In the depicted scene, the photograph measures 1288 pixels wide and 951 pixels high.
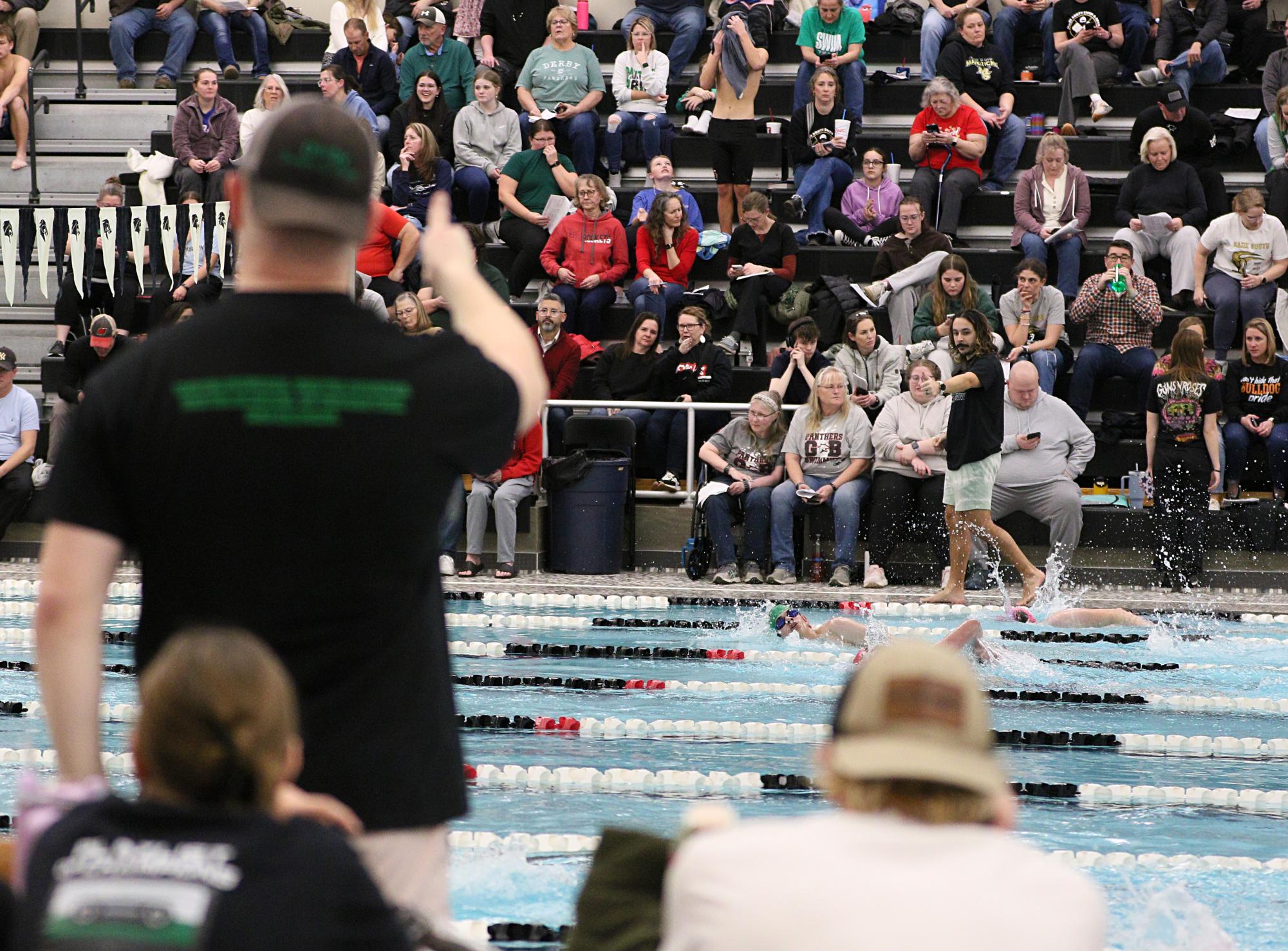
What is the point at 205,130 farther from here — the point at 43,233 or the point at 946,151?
the point at 946,151

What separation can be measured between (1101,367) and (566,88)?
5106 mm

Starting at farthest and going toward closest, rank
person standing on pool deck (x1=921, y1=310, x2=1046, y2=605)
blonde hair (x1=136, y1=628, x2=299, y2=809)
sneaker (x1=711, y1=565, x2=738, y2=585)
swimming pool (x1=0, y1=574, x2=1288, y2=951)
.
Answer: sneaker (x1=711, y1=565, x2=738, y2=585), person standing on pool deck (x1=921, y1=310, x2=1046, y2=605), swimming pool (x1=0, y1=574, x2=1288, y2=951), blonde hair (x1=136, y1=628, x2=299, y2=809)

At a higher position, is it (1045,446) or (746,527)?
(1045,446)

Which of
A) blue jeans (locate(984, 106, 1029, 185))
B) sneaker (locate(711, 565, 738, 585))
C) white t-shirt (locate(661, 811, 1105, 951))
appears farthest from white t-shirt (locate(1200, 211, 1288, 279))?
white t-shirt (locate(661, 811, 1105, 951))

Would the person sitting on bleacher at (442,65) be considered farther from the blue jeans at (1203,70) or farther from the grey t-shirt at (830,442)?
the blue jeans at (1203,70)

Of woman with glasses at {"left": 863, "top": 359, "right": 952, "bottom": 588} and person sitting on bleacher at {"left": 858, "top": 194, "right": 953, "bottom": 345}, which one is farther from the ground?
person sitting on bleacher at {"left": 858, "top": 194, "right": 953, "bottom": 345}

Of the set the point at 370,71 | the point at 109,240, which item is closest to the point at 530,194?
the point at 370,71

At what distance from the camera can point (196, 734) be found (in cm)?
168

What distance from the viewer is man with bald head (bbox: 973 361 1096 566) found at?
34.6 ft

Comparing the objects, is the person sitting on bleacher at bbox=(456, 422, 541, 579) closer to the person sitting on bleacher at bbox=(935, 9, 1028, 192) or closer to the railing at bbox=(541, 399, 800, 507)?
Result: the railing at bbox=(541, 399, 800, 507)

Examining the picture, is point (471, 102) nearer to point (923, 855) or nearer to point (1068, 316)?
point (1068, 316)

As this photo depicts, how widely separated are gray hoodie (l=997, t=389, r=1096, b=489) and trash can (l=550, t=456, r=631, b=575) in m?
2.52

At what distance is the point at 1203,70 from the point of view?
14352mm

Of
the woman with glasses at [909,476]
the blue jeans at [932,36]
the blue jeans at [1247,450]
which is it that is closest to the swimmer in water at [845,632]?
the woman with glasses at [909,476]
